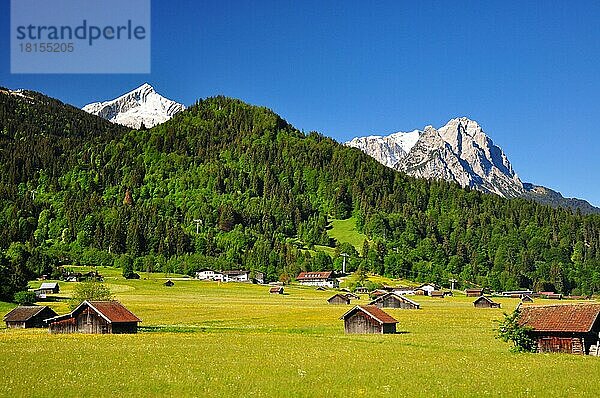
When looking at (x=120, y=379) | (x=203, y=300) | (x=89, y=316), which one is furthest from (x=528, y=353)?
(x=203, y=300)

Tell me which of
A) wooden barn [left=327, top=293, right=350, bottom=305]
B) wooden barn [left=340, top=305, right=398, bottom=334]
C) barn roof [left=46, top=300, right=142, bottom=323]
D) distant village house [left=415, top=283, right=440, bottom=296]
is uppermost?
barn roof [left=46, top=300, right=142, bottom=323]

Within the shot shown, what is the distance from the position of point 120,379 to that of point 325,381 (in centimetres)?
1091

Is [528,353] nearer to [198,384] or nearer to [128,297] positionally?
[198,384]

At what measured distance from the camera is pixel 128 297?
134875 mm

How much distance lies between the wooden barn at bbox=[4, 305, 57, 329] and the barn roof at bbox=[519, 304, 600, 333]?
55.3m

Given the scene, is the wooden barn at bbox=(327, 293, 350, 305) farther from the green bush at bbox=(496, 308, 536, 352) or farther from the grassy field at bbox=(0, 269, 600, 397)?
the green bush at bbox=(496, 308, 536, 352)

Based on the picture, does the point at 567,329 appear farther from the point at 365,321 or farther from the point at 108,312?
the point at 108,312

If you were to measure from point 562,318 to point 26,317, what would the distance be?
193 ft

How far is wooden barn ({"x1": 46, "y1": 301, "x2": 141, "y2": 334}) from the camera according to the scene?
7269 cm

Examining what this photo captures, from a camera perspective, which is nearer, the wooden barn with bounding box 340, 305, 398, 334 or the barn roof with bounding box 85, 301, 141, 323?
the barn roof with bounding box 85, 301, 141, 323

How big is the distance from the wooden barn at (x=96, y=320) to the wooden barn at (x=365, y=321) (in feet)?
75.4

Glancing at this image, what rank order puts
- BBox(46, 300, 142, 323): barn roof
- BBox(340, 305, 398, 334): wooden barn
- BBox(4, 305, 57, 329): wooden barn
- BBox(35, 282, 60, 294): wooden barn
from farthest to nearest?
BBox(35, 282, 60, 294): wooden barn
BBox(4, 305, 57, 329): wooden barn
BBox(340, 305, 398, 334): wooden barn
BBox(46, 300, 142, 323): barn roof

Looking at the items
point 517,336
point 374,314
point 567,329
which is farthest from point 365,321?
point 567,329

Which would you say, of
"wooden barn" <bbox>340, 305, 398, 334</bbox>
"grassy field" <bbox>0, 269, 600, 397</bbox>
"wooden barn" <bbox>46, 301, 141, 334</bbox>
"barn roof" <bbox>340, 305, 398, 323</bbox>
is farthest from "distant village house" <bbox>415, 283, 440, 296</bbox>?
"wooden barn" <bbox>46, 301, 141, 334</bbox>
